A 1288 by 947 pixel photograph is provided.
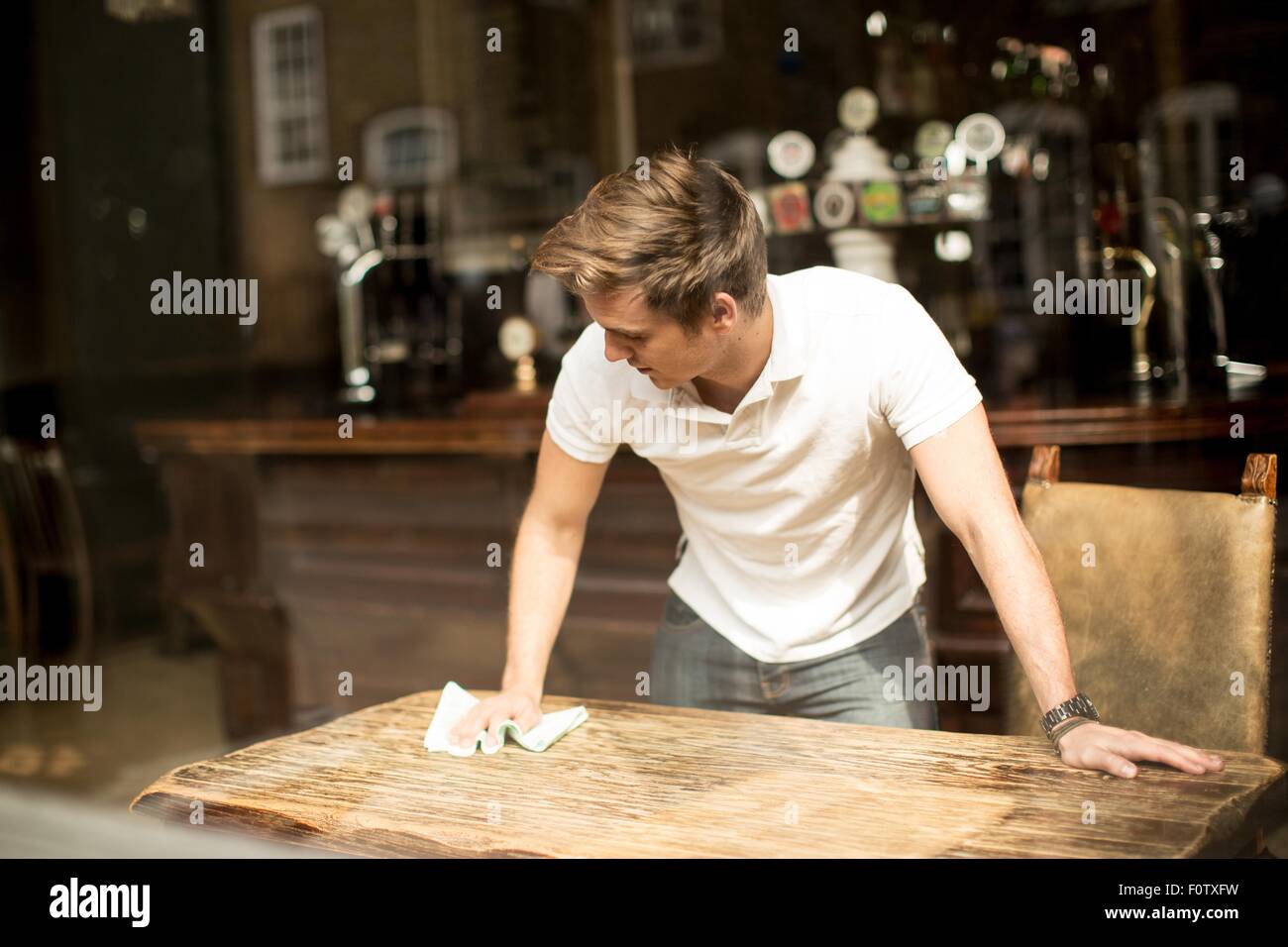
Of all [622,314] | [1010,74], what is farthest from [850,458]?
[1010,74]

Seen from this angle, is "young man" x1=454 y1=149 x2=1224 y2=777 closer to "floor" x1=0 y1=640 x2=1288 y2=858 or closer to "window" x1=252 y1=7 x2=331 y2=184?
"floor" x1=0 y1=640 x2=1288 y2=858

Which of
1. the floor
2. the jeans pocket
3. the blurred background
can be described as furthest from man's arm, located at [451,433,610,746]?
the floor

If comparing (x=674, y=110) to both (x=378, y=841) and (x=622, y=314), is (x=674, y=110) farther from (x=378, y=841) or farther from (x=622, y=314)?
(x=378, y=841)

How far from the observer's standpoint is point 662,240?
1644 mm

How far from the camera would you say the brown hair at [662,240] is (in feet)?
5.35

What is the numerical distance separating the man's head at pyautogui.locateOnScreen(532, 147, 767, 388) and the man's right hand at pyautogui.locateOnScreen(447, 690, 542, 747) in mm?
484

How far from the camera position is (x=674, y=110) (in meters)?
6.73

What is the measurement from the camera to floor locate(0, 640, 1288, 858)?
3.47 metres
